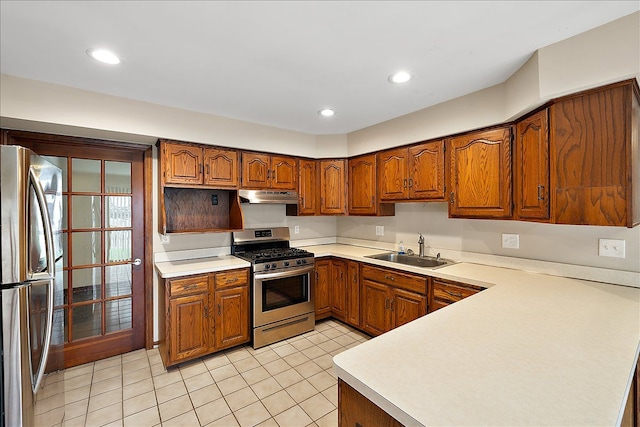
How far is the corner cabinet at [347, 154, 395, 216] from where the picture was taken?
3395mm

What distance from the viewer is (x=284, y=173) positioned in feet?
11.4

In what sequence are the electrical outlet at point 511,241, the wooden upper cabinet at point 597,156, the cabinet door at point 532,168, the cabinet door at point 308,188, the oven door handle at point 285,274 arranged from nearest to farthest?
the wooden upper cabinet at point 597,156 < the cabinet door at point 532,168 < the electrical outlet at point 511,241 < the oven door handle at point 285,274 < the cabinet door at point 308,188

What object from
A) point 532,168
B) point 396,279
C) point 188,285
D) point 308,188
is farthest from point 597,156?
point 188,285

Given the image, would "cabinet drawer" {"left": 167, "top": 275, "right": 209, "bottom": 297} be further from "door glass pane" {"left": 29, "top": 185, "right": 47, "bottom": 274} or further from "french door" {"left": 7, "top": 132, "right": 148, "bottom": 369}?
"door glass pane" {"left": 29, "top": 185, "right": 47, "bottom": 274}

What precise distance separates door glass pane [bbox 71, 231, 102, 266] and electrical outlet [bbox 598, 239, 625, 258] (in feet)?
13.8

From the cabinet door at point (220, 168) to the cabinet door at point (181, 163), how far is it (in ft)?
0.25

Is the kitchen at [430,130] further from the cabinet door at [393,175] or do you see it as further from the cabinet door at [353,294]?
the cabinet door at [353,294]

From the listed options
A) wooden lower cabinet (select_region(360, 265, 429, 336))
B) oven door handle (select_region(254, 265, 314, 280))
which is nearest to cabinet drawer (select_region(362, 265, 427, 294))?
wooden lower cabinet (select_region(360, 265, 429, 336))

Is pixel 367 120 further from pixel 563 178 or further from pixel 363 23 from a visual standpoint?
pixel 563 178

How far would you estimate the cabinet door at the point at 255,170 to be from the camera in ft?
10.4

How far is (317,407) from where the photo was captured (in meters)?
2.07

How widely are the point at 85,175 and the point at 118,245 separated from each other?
73cm

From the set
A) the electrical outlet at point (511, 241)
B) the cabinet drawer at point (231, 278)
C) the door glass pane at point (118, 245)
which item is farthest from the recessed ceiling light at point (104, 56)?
the electrical outlet at point (511, 241)

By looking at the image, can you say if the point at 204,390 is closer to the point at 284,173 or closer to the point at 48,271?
the point at 48,271
